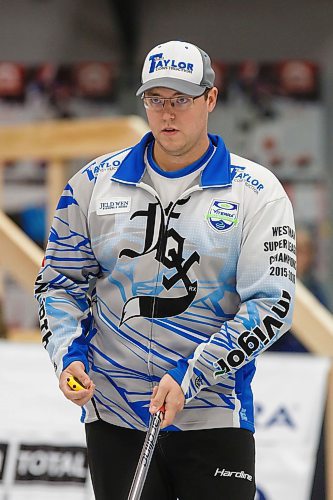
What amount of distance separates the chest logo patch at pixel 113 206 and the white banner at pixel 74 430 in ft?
5.34

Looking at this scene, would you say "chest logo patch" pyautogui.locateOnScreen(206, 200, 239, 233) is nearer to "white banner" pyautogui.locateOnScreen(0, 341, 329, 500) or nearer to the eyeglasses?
the eyeglasses

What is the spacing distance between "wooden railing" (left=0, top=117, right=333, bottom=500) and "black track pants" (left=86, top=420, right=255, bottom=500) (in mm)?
1605

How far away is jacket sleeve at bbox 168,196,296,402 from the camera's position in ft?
8.23

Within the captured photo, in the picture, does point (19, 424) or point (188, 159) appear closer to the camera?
point (188, 159)

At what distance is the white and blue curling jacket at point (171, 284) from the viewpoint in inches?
99.7

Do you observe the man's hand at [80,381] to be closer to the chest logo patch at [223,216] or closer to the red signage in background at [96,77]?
the chest logo patch at [223,216]

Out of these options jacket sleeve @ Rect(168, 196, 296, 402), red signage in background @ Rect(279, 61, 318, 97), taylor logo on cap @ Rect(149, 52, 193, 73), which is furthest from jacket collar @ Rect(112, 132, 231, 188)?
red signage in background @ Rect(279, 61, 318, 97)

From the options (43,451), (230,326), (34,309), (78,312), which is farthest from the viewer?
(34,309)

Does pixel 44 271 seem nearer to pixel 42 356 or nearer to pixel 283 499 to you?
pixel 42 356

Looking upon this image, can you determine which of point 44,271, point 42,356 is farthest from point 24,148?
point 44,271

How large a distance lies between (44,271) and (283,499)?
1.76 m

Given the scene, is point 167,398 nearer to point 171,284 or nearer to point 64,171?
point 171,284

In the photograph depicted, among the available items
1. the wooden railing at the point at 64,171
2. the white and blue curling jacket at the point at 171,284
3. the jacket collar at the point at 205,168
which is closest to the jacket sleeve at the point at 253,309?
the white and blue curling jacket at the point at 171,284

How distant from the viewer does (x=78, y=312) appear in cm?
271
